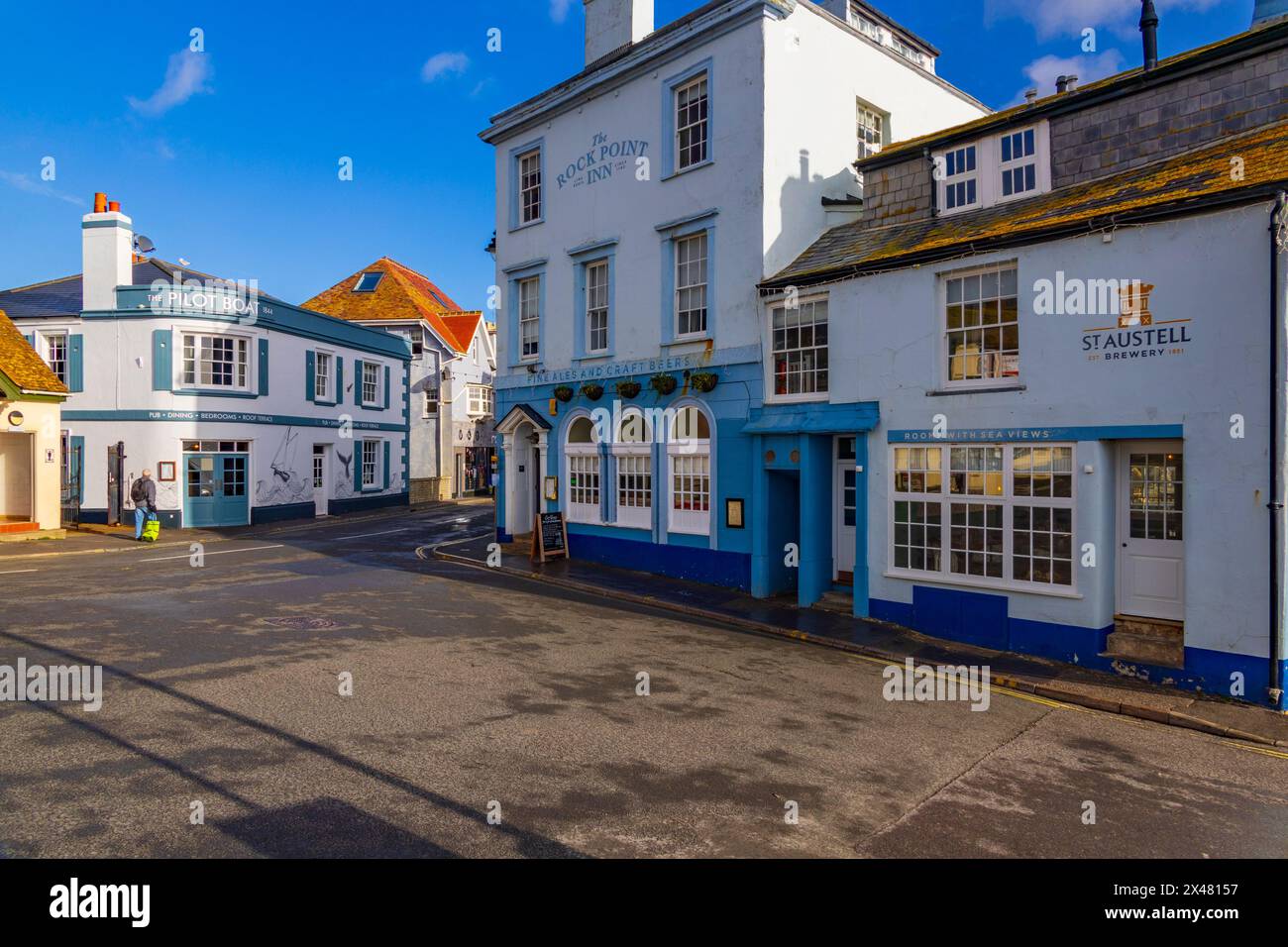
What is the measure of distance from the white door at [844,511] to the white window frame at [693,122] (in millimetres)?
6850

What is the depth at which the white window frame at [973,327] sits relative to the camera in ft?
38.8

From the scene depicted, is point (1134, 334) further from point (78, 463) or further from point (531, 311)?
point (78, 463)

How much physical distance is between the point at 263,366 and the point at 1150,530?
2743 cm

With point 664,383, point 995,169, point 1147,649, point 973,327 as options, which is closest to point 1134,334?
point 973,327

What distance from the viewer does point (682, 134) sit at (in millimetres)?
17516

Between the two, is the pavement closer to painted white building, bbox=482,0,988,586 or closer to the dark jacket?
painted white building, bbox=482,0,988,586

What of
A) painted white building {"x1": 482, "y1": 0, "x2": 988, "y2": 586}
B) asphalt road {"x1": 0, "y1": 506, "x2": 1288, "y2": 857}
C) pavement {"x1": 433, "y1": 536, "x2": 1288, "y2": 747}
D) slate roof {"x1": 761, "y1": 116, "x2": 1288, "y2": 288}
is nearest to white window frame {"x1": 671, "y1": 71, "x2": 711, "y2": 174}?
painted white building {"x1": 482, "y1": 0, "x2": 988, "y2": 586}

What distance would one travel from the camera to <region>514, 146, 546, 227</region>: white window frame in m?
21.1

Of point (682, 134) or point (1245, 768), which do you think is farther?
point (682, 134)

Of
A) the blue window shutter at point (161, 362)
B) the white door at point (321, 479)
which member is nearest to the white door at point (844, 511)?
the blue window shutter at point (161, 362)

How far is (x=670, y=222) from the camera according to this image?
17438mm

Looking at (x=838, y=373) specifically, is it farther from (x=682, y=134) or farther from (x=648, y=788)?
(x=648, y=788)
